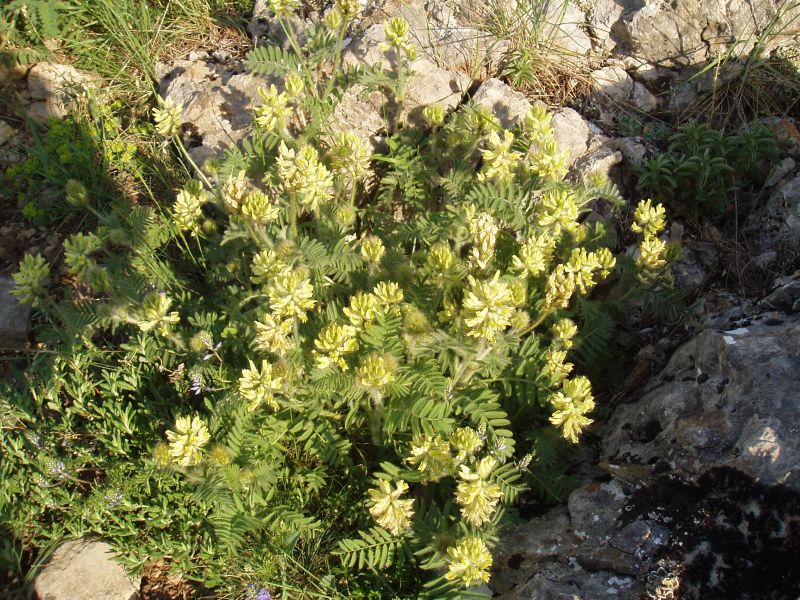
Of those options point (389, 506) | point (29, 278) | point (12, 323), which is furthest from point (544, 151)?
point (12, 323)

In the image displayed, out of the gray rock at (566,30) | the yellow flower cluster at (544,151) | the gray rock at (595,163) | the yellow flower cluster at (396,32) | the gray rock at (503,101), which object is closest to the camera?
the yellow flower cluster at (544,151)

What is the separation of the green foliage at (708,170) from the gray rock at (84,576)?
3954 mm

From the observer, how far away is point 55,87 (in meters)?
5.51

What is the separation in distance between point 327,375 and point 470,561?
106 cm

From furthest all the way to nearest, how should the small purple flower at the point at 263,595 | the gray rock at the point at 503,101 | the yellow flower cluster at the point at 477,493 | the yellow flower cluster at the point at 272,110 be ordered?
the gray rock at the point at 503,101 → the yellow flower cluster at the point at 272,110 → the small purple flower at the point at 263,595 → the yellow flower cluster at the point at 477,493

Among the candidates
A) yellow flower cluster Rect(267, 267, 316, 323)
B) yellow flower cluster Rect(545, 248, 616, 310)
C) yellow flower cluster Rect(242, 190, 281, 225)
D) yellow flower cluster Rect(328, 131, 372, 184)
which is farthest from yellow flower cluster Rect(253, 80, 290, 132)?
yellow flower cluster Rect(545, 248, 616, 310)

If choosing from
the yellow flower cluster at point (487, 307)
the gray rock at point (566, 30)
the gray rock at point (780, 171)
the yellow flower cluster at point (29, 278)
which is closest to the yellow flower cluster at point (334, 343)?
the yellow flower cluster at point (487, 307)

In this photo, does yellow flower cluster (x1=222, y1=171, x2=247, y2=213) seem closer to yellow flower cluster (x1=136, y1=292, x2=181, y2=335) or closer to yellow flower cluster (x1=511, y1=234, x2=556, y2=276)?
yellow flower cluster (x1=136, y1=292, x2=181, y2=335)

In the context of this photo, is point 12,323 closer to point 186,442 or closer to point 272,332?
point 186,442

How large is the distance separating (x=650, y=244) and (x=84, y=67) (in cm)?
489

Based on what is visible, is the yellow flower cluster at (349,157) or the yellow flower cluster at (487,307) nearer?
the yellow flower cluster at (487,307)

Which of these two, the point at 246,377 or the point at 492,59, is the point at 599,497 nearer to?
the point at 246,377

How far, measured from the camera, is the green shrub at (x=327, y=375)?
300 centimetres

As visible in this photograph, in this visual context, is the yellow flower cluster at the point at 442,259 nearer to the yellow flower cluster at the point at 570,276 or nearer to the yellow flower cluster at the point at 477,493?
the yellow flower cluster at the point at 570,276
